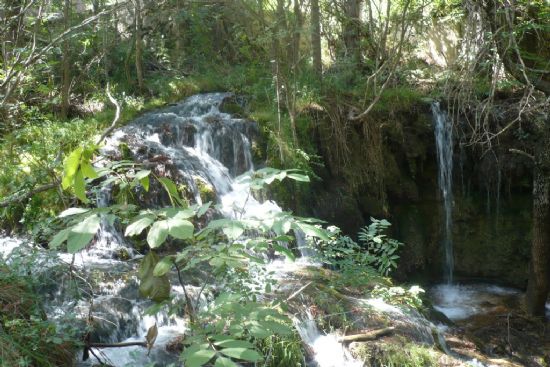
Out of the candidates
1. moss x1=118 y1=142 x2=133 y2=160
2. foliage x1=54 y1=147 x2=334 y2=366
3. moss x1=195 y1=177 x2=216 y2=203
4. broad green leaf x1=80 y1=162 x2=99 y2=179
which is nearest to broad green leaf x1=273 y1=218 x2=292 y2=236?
foliage x1=54 y1=147 x2=334 y2=366

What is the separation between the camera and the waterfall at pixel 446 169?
1005 centimetres

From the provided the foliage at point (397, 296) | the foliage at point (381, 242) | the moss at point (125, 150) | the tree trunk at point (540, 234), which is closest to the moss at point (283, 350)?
the foliage at point (381, 242)

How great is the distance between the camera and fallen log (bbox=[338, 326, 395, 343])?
4.51 m

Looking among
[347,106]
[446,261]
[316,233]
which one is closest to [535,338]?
[446,261]

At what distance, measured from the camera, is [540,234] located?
7.21 m

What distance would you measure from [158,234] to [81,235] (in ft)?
0.69

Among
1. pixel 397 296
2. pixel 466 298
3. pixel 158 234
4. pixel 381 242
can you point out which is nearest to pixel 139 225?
pixel 158 234

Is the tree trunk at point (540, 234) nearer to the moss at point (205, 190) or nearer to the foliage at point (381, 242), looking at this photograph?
the foliage at point (381, 242)

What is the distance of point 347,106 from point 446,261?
147 inches

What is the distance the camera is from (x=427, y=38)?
12.7 metres

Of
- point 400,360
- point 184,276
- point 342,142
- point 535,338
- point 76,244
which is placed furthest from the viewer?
point 342,142

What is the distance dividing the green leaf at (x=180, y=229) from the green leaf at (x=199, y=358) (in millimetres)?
323

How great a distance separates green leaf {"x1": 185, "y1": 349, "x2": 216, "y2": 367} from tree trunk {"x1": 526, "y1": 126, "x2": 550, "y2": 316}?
21.6 ft

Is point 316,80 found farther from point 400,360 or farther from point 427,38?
point 400,360
